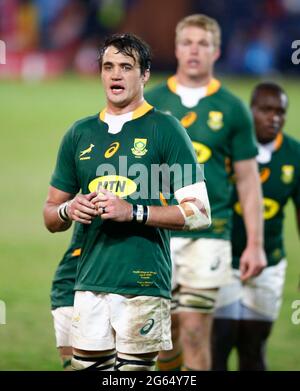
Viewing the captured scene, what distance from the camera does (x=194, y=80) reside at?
25.4 feet

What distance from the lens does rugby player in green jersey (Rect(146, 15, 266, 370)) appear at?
754cm

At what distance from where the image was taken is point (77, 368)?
581cm

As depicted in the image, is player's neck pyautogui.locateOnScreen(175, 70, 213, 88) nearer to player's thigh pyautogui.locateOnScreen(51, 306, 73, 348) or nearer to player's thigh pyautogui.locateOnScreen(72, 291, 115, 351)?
player's thigh pyautogui.locateOnScreen(51, 306, 73, 348)

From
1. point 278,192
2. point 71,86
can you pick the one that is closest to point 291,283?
point 278,192

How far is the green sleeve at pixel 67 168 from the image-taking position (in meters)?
5.83

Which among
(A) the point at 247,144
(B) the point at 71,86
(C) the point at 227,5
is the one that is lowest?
(A) the point at 247,144

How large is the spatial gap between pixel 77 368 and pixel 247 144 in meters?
2.46

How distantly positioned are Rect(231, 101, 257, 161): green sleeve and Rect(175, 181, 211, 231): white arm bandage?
198cm

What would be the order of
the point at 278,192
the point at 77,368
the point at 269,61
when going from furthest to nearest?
1. the point at 269,61
2. the point at 278,192
3. the point at 77,368

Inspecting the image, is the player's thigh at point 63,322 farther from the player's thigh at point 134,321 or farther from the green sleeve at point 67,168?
the green sleeve at point 67,168

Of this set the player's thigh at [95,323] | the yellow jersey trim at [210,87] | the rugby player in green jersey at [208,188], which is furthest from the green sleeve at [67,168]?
the yellow jersey trim at [210,87]

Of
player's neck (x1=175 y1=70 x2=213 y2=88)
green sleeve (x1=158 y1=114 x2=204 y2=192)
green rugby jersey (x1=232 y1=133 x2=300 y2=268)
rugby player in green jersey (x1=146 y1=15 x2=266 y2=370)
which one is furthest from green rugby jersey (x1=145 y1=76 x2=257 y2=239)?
green sleeve (x1=158 y1=114 x2=204 y2=192)

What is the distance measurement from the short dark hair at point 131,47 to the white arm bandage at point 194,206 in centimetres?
70

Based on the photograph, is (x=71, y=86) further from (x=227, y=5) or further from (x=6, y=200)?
(x=6, y=200)
